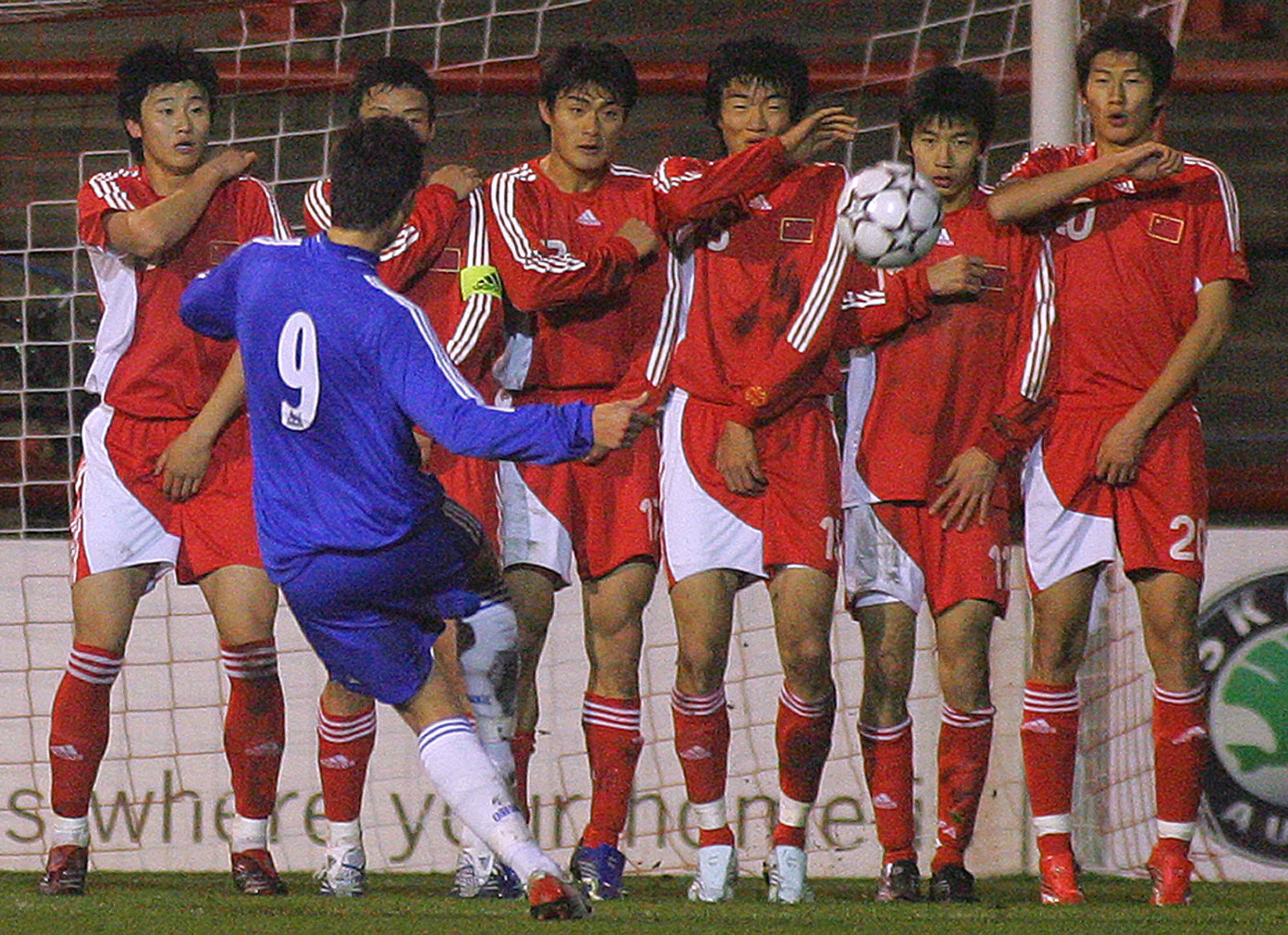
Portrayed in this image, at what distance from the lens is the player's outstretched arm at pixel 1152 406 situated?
202 inches

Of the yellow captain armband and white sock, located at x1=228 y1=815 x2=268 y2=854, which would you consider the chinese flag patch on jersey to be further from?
white sock, located at x1=228 y1=815 x2=268 y2=854

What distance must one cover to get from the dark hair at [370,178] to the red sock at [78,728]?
5.15ft

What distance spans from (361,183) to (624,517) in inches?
53.4

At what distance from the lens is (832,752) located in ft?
21.2

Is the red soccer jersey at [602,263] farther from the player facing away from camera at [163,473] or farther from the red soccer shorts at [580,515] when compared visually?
the player facing away from camera at [163,473]

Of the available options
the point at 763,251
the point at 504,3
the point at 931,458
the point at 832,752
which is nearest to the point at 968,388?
the point at 931,458

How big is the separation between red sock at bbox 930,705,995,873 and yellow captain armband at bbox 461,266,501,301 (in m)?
1.59

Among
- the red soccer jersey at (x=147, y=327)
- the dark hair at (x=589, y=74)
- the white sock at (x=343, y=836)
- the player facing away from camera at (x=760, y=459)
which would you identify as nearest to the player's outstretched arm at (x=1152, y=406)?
the player facing away from camera at (x=760, y=459)

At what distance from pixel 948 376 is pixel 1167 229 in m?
0.67

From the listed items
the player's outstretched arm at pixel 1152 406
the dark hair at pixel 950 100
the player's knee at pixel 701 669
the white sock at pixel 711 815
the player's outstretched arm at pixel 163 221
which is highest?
the dark hair at pixel 950 100

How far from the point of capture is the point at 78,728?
17.3 feet

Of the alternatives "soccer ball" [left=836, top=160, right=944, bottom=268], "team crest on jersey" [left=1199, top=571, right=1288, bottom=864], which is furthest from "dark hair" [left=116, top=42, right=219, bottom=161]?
"team crest on jersey" [left=1199, top=571, right=1288, bottom=864]

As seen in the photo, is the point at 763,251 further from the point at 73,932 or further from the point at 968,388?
the point at 73,932

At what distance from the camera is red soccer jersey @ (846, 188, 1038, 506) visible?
537 centimetres
